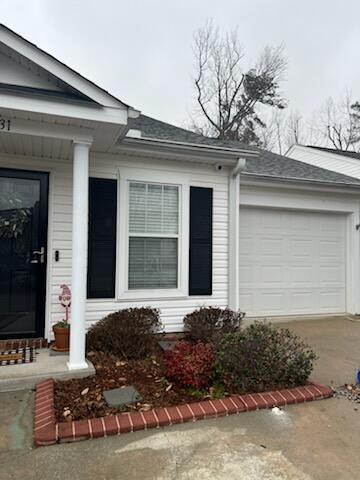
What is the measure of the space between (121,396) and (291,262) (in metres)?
4.57

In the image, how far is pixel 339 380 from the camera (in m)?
3.76

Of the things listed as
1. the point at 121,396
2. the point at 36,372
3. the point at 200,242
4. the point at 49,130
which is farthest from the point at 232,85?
the point at 121,396

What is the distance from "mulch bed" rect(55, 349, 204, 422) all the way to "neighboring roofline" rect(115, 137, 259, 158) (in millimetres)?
2748

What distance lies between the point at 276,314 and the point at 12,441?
5.04m

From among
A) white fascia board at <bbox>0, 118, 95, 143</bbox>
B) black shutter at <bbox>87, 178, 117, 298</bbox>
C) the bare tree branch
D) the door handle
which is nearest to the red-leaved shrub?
black shutter at <bbox>87, 178, 117, 298</bbox>

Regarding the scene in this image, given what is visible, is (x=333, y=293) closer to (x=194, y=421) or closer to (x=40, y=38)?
(x=194, y=421)

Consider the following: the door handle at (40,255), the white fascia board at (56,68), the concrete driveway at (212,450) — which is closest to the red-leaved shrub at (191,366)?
the concrete driveway at (212,450)

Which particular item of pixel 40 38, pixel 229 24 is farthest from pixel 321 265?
pixel 229 24

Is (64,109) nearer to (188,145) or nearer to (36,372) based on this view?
(188,145)

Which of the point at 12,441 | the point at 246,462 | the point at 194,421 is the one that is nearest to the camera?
the point at 246,462

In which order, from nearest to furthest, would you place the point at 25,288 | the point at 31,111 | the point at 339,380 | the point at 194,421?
the point at 194,421 < the point at 31,111 < the point at 339,380 < the point at 25,288

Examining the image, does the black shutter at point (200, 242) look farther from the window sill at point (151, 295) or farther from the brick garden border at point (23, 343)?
the brick garden border at point (23, 343)

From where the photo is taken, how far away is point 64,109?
354 cm

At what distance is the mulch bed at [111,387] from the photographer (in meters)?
2.95
